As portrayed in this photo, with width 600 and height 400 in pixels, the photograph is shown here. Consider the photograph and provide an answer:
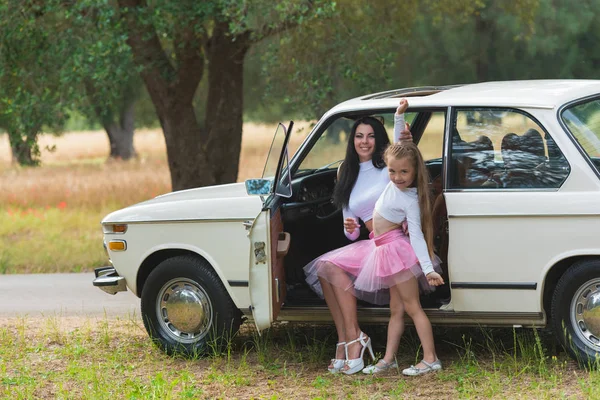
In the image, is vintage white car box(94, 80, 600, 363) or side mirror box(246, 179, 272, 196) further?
side mirror box(246, 179, 272, 196)

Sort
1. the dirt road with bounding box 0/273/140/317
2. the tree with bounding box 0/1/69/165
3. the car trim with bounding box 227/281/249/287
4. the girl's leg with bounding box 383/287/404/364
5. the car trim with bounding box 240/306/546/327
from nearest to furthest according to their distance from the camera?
the car trim with bounding box 240/306/546/327 < the girl's leg with bounding box 383/287/404/364 < the car trim with bounding box 227/281/249/287 < the dirt road with bounding box 0/273/140/317 < the tree with bounding box 0/1/69/165

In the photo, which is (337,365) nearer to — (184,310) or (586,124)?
(184,310)

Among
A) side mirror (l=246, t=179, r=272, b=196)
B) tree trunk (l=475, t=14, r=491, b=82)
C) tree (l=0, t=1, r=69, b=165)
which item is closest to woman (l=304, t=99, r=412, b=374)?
side mirror (l=246, t=179, r=272, b=196)

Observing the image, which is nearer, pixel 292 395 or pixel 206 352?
pixel 292 395

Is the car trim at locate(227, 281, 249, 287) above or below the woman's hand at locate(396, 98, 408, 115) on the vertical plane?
below

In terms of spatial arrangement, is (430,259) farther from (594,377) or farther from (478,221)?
(594,377)

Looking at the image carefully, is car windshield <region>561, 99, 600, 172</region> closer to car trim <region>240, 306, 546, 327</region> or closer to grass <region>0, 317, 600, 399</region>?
car trim <region>240, 306, 546, 327</region>

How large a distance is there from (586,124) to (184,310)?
2.90 m

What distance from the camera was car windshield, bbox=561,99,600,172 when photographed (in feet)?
19.9

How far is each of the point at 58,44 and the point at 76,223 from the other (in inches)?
167

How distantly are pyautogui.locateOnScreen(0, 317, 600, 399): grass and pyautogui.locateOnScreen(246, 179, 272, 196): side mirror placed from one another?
1.14 meters

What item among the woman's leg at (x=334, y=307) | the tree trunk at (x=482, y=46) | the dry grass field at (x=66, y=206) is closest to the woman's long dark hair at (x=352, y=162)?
the woman's leg at (x=334, y=307)

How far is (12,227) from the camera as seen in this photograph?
50.3 feet

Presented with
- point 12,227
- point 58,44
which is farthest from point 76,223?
point 58,44
